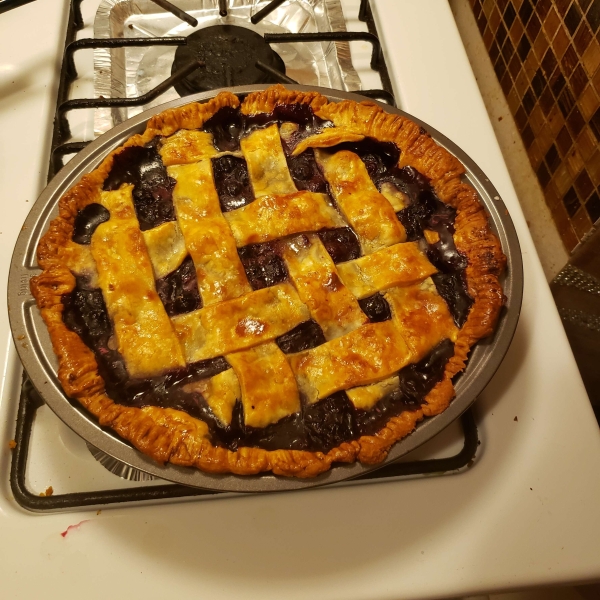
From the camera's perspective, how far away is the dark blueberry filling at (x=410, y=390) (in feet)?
2.64

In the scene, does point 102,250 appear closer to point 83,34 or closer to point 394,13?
point 83,34

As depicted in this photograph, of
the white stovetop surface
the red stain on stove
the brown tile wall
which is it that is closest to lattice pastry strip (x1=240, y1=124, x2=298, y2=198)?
the white stovetop surface

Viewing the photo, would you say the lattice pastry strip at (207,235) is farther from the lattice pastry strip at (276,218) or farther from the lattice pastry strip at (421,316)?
the lattice pastry strip at (421,316)

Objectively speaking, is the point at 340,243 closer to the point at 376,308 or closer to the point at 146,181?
the point at 376,308

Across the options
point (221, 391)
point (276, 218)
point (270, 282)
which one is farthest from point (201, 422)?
point (276, 218)

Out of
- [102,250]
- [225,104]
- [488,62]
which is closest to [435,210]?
[225,104]

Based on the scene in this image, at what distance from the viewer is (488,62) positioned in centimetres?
168

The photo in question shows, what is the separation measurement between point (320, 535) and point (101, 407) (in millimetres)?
396

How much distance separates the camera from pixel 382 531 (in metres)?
0.83

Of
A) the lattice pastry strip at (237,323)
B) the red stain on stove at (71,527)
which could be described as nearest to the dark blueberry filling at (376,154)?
the lattice pastry strip at (237,323)

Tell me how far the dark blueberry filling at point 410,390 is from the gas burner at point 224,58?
0.76 metres

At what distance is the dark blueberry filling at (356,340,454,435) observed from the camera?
803mm

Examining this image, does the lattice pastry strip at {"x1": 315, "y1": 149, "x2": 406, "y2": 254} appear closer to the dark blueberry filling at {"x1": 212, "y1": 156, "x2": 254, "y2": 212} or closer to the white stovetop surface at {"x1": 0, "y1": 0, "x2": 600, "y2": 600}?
the dark blueberry filling at {"x1": 212, "y1": 156, "x2": 254, "y2": 212}

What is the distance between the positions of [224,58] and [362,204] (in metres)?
0.57
